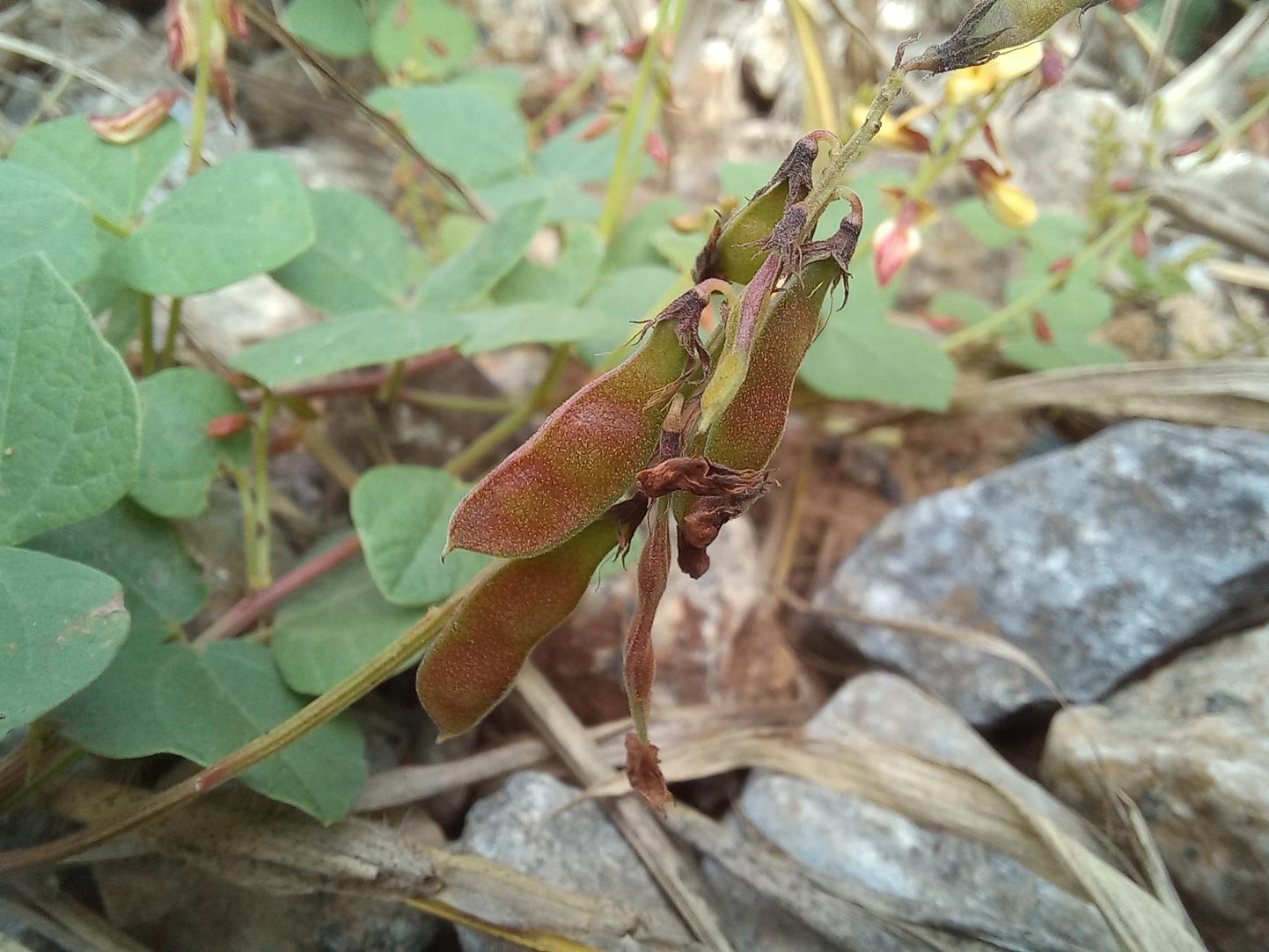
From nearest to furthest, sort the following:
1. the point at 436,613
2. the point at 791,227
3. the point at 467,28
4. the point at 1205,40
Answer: the point at 791,227 → the point at 436,613 → the point at 467,28 → the point at 1205,40

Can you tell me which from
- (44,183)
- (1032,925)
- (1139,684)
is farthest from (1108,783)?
(44,183)

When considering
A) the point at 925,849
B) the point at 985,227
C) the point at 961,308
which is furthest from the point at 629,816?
the point at 985,227

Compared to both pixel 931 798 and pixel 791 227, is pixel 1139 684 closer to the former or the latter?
pixel 931 798

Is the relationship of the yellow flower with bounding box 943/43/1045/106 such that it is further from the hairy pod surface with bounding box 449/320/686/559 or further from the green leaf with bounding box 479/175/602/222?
the hairy pod surface with bounding box 449/320/686/559

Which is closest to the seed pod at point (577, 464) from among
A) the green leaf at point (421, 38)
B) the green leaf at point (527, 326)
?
the green leaf at point (527, 326)

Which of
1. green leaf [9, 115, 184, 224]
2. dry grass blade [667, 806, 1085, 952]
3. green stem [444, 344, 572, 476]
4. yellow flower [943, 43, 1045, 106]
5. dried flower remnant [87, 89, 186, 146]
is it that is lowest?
dry grass blade [667, 806, 1085, 952]

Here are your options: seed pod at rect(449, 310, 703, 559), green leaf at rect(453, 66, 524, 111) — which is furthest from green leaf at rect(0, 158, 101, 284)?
green leaf at rect(453, 66, 524, 111)
